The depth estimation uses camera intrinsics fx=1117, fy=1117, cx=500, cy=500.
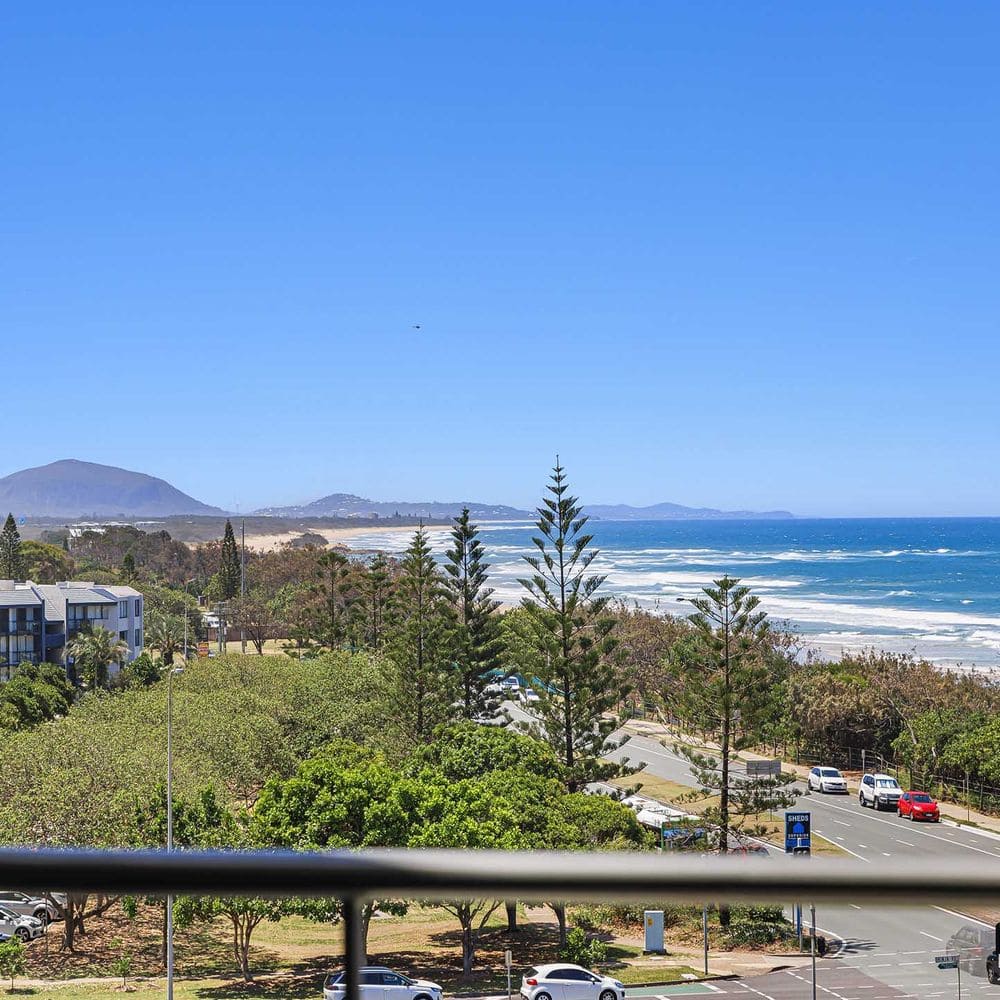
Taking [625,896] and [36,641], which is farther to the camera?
[36,641]

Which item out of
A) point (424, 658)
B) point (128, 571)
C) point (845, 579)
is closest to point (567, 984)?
point (424, 658)

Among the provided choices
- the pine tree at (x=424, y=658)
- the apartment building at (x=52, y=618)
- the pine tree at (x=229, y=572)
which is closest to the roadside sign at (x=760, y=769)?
the pine tree at (x=424, y=658)

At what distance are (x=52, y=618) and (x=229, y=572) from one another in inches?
1013

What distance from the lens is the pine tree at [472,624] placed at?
28.3 m

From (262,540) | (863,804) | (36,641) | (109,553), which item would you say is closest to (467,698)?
(863,804)

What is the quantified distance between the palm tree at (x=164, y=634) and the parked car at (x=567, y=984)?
4435 cm

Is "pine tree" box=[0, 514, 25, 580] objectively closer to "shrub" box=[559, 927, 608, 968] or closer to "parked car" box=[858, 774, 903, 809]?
"parked car" box=[858, 774, 903, 809]

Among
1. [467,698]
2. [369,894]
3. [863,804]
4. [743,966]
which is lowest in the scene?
[863,804]

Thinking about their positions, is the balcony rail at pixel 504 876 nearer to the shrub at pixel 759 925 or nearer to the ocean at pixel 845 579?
the shrub at pixel 759 925

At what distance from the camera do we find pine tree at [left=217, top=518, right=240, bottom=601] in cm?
6100

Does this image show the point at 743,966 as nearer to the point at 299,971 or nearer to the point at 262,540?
the point at 299,971

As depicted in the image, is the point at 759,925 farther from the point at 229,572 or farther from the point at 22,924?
the point at 229,572

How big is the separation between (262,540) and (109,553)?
7892cm

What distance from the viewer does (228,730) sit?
2239 centimetres
